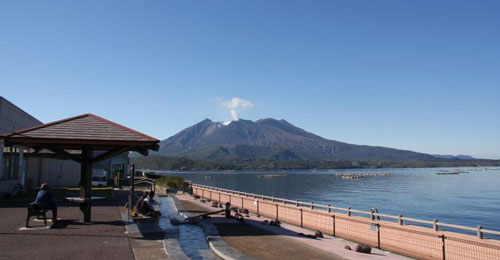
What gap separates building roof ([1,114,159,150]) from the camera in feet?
45.6

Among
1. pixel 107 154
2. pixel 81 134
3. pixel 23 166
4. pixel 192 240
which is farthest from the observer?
pixel 23 166

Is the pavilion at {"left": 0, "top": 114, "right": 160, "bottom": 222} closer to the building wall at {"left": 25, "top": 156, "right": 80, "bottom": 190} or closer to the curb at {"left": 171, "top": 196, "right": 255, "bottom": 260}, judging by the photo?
the curb at {"left": 171, "top": 196, "right": 255, "bottom": 260}

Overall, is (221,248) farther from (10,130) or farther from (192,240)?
(10,130)

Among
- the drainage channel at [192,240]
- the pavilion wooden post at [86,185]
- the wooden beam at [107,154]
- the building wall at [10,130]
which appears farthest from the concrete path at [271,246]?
the building wall at [10,130]

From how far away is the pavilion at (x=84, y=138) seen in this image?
45.9 ft

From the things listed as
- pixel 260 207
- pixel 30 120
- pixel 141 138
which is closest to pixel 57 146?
pixel 141 138

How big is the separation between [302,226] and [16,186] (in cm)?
1923

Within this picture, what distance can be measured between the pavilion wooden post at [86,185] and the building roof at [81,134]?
0.62 metres

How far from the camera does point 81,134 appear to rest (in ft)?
48.2

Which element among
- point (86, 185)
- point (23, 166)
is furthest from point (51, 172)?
point (86, 185)

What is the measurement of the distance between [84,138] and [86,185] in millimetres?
2064

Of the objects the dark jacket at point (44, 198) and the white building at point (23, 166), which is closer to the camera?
the dark jacket at point (44, 198)

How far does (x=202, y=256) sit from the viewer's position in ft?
35.1

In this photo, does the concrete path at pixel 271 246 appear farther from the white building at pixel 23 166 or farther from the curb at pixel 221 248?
the white building at pixel 23 166
